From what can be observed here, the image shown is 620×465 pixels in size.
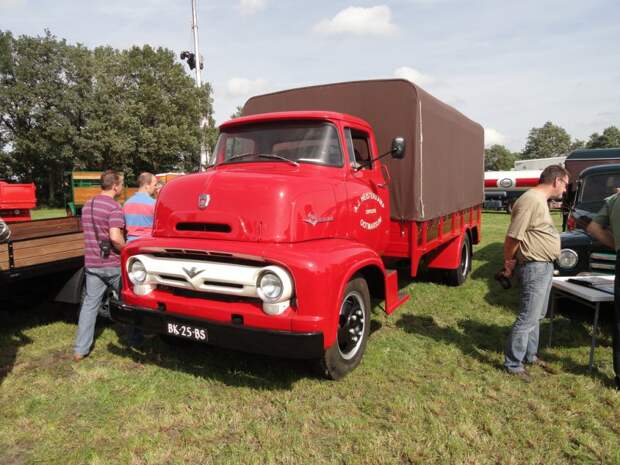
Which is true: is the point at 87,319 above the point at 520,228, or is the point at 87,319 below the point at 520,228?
below

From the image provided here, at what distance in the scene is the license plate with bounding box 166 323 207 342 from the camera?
11.4ft

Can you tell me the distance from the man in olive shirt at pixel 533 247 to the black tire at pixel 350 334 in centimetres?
135

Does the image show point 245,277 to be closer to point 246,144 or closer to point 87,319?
point 246,144

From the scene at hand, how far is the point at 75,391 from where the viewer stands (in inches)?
150

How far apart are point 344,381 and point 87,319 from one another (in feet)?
8.94

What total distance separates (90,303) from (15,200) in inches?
565

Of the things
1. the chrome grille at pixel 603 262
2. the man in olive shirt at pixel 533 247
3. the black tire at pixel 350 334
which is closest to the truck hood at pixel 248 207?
the black tire at pixel 350 334

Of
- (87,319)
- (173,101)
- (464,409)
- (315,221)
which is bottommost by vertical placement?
(464,409)

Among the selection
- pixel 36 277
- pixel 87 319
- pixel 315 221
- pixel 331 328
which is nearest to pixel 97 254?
pixel 87 319

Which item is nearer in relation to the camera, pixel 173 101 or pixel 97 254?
pixel 97 254

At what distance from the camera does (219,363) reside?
14.2 ft

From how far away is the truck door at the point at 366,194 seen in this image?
436 centimetres

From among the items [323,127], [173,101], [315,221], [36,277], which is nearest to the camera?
[315,221]

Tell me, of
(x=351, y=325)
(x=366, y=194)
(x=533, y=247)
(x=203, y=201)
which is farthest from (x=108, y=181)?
(x=533, y=247)
